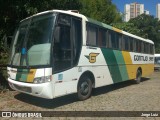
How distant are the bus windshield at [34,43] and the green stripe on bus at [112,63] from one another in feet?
10.6

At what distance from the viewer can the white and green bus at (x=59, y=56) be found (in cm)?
806

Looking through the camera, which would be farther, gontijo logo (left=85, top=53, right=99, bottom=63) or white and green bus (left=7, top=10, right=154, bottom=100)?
gontijo logo (left=85, top=53, right=99, bottom=63)

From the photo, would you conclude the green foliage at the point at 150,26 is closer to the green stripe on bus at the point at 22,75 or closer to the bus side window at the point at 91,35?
the bus side window at the point at 91,35

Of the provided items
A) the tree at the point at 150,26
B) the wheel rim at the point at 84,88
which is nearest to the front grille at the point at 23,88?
the wheel rim at the point at 84,88

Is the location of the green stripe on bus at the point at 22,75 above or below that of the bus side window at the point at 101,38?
below

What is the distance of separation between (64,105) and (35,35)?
97.3 inches

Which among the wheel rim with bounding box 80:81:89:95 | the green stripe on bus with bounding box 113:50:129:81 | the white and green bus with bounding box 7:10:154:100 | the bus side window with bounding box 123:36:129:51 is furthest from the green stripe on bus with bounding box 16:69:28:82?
the bus side window with bounding box 123:36:129:51

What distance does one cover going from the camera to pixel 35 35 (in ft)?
28.3

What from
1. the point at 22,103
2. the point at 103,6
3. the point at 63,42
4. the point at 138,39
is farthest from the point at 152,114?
the point at 103,6

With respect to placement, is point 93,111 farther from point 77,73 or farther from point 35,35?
point 35,35

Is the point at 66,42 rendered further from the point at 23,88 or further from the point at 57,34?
the point at 23,88

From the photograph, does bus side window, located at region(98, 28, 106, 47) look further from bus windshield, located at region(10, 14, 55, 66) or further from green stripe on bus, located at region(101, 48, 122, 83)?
bus windshield, located at region(10, 14, 55, 66)

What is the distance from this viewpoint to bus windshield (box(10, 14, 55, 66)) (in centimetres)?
817

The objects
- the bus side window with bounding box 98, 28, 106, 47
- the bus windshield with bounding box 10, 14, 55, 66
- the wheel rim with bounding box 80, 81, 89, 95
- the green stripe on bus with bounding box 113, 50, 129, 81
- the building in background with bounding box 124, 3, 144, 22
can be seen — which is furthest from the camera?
the building in background with bounding box 124, 3, 144, 22
